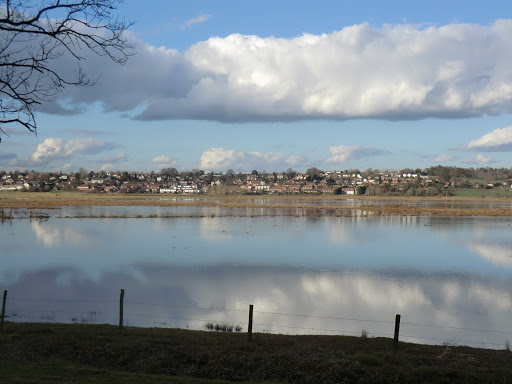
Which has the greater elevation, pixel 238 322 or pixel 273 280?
pixel 238 322

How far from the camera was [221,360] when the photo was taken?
26.8 ft

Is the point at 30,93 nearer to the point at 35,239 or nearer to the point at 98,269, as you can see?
the point at 98,269

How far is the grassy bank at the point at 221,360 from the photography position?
296 inches

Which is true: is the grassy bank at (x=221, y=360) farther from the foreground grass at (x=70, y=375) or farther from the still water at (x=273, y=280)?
the still water at (x=273, y=280)

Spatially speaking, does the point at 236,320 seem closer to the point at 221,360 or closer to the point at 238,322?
the point at 238,322

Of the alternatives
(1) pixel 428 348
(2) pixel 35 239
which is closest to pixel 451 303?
(1) pixel 428 348

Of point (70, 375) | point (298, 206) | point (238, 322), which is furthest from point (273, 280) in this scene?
point (298, 206)

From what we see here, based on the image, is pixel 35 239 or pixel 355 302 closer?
pixel 355 302

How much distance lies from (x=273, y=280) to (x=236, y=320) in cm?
616

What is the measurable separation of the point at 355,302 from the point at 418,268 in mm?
8289

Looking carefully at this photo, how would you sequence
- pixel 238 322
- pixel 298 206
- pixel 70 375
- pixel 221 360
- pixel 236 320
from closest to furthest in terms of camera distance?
1. pixel 70 375
2. pixel 221 360
3. pixel 238 322
4. pixel 236 320
5. pixel 298 206

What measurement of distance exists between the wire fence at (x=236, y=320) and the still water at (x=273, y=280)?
0.10 feet

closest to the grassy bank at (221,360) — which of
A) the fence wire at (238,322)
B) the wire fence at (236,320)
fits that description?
the wire fence at (236,320)

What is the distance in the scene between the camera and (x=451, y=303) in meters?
15.8
